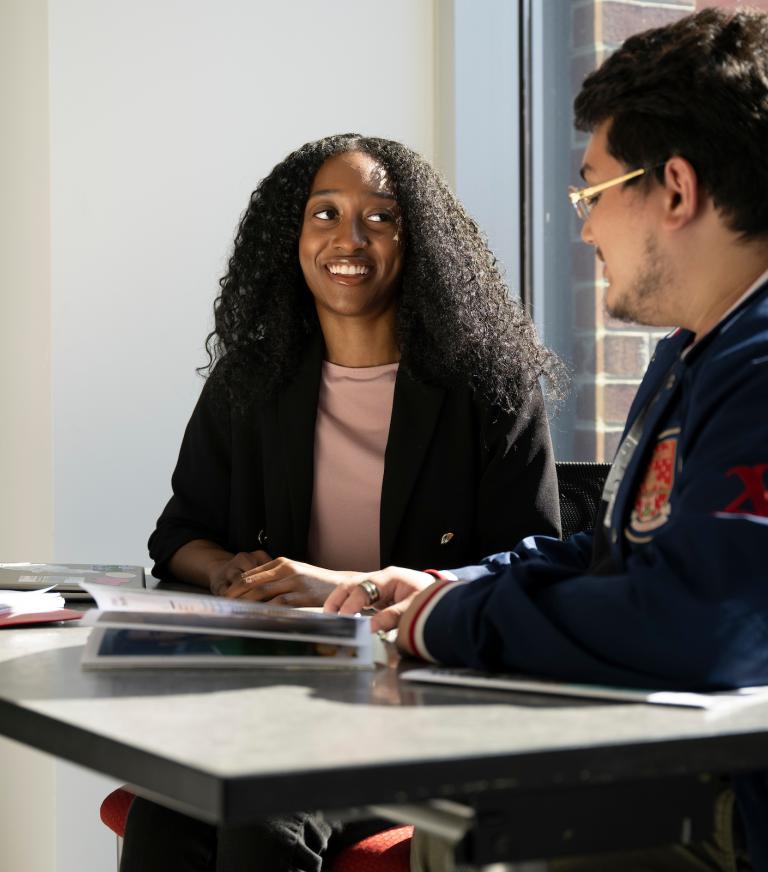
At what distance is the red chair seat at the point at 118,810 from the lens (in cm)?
185

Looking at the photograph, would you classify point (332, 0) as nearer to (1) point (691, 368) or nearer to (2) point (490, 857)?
(1) point (691, 368)

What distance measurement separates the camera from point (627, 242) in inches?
56.9

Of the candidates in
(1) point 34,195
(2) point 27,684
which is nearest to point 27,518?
(1) point 34,195

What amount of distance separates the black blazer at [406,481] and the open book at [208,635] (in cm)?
94

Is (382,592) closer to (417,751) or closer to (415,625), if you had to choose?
(415,625)

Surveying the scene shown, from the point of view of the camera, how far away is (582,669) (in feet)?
3.67

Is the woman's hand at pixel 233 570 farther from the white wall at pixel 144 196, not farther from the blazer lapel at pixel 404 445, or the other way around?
the white wall at pixel 144 196

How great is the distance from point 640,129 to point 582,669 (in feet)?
2.03

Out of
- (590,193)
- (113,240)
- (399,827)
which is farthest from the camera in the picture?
(113,240)

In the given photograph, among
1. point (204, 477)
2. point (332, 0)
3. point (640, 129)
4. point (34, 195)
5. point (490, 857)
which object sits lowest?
point (490, 857)

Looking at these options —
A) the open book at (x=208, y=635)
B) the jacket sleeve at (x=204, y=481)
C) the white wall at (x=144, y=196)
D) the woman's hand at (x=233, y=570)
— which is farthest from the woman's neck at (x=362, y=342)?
the open book at (x=208, y=635)

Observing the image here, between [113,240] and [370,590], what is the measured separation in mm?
1650

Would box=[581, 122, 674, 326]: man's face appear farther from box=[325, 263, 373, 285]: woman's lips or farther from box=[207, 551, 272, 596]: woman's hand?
box=[325, 263, 373, 285]: woman's lips

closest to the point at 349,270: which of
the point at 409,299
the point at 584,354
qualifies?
the point at 409,299
